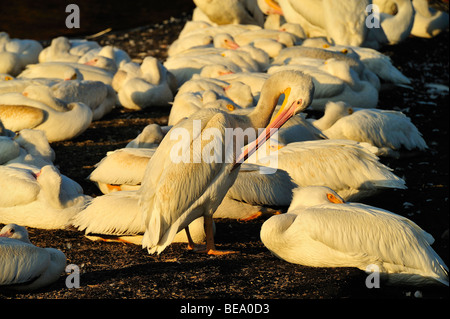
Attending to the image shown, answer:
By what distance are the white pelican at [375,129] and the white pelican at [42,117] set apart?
2.52 metres

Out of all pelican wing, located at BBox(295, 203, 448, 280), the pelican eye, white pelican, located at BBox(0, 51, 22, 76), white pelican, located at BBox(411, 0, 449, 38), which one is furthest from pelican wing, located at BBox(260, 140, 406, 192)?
white pelican, located at BBox(411, 0, 449, 38)

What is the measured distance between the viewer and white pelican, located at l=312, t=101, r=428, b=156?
24.4 feet

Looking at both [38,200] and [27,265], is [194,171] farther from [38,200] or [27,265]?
[38,200]

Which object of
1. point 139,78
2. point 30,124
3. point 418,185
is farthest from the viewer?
point 139,78

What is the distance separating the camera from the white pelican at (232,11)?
12.8 meters

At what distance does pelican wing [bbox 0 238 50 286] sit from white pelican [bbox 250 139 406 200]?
259cm

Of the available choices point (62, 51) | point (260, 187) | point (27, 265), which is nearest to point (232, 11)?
point (62, 51)

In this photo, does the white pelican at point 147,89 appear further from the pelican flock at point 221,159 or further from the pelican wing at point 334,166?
the pelican wing at point 334,166

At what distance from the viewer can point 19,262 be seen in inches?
168

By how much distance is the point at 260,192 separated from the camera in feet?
19.7

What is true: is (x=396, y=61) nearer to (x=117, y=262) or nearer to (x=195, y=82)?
(x=195, y=82)

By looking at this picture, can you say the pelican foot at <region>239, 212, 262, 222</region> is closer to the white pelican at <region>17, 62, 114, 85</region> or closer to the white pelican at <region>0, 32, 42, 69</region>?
the white pelican at <region>17, 62, 114, 85</region>
